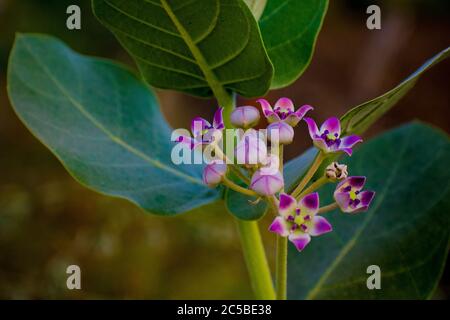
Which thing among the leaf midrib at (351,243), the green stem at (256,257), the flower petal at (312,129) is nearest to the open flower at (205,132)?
the flower petal at (312,129)

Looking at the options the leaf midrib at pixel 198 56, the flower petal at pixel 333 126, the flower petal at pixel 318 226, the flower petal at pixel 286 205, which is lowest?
the flower petal at pixel 318 226

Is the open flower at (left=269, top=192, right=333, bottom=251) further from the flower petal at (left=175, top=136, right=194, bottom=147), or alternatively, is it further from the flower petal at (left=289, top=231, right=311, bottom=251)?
the flower petal at (left=175, top=136, right=194, bottom=147)

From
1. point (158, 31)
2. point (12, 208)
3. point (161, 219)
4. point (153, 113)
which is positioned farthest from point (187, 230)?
point (158, 31)

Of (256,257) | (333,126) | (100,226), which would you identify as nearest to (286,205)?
(333,126)

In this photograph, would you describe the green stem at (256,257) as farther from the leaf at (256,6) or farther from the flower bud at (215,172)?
the leaf at (256,6)

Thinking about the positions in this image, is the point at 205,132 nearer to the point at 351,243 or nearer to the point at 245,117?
the point at 245,117

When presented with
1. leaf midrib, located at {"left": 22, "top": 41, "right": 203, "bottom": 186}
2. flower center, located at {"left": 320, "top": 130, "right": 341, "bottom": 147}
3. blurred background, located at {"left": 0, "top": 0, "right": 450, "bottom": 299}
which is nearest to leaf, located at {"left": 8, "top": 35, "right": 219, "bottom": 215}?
leaf midrib, located at {"left": 22, "top": 41, "right": 203, "bottom": 186}
